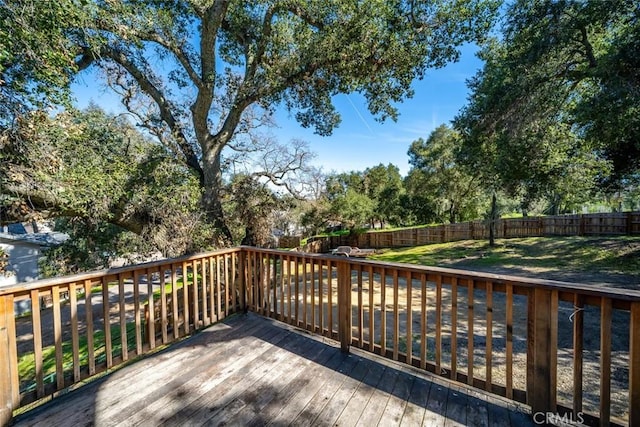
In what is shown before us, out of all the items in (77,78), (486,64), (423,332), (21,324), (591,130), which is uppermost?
(486,64)

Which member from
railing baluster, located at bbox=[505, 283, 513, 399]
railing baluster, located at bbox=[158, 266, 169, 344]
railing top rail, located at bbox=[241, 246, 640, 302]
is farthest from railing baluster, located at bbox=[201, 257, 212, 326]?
railing baluster, located at bbox=[505, 283, 513, 399]

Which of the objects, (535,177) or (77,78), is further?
(535,177)

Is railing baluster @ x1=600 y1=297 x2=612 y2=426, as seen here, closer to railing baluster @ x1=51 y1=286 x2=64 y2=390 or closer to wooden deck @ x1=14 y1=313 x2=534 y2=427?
wooden deck @ x1=14 y1=313 x2=534 y2=427

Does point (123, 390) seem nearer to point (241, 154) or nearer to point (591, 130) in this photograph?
point (241, 154)

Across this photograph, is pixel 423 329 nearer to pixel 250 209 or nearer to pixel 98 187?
pixel 98 187

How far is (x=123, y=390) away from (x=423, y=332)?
2.53 meters

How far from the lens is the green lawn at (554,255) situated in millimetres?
8039

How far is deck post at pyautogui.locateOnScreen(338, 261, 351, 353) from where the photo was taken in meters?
2.73

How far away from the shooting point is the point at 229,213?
7.27 metres

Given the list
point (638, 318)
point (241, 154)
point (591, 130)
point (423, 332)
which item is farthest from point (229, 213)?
point (591, 130)

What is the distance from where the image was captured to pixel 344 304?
2.74m

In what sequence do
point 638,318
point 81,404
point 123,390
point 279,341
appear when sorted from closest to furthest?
point 638,318, point 81,404, point 123,390, point 279,341

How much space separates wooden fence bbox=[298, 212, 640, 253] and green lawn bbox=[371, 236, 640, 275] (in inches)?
102

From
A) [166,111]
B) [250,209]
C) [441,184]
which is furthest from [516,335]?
[441,184]
